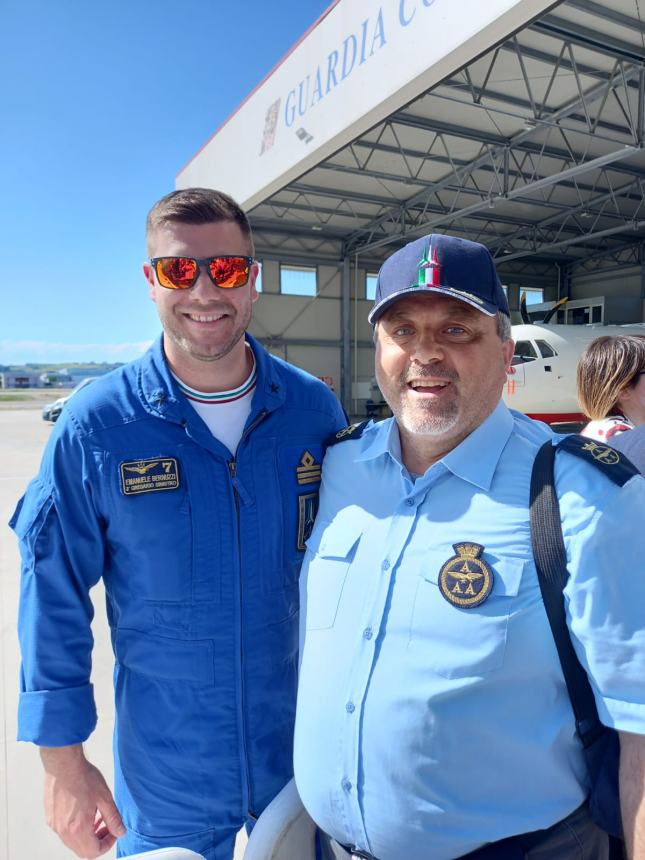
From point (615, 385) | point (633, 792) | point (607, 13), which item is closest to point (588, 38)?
point (607, 13)

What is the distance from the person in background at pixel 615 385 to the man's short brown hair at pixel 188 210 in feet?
7.13

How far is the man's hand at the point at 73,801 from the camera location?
1.62 metres

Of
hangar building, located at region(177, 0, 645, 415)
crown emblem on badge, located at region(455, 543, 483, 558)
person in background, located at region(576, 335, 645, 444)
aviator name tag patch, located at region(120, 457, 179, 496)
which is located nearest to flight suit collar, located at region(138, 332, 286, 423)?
aviator name tag patch, located at region(120, 457, 179, 496)

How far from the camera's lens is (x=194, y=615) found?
1703 mm

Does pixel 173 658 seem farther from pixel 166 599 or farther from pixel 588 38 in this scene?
pixel 588 38

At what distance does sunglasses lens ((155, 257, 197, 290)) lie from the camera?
179cm

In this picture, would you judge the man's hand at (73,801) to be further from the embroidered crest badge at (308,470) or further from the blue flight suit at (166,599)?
the embroidered crest badge at (308,470)

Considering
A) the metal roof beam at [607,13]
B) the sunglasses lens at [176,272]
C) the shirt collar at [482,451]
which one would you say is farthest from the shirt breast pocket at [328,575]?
the metal roof beam at [607,13]

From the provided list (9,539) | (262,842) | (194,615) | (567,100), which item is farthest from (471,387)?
(567,100)

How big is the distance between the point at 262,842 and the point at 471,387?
1.29 m

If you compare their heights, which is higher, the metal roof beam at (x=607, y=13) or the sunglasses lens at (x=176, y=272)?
the metal roof beam at (x=607, y=13)

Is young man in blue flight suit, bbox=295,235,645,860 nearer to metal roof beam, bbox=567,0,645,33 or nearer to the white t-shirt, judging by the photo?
the white t-shirt

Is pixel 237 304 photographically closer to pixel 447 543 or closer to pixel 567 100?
pixel 447 543

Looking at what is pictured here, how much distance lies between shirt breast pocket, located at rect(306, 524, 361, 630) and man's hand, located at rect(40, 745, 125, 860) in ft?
2.69
